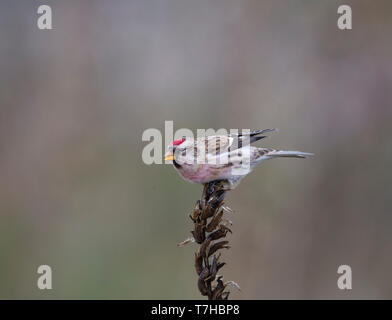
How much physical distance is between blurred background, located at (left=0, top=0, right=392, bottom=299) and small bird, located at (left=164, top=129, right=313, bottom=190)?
2.11 meters

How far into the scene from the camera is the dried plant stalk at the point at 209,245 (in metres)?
2.81

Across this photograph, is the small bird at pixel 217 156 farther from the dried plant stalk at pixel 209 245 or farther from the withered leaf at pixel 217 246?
the withered leaf at pixel 217 246

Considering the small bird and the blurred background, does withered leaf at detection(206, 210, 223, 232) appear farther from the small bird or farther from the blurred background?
the blurred background

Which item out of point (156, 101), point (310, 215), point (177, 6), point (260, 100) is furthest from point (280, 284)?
point (177, 6)

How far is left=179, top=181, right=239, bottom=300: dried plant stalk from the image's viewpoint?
2807mm

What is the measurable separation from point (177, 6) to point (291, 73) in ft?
6.11

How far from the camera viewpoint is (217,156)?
400 cm

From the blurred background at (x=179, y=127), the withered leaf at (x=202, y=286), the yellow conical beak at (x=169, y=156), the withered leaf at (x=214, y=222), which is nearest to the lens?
the withered leaf at (x=202, y=286)

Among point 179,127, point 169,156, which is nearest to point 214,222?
point 169,156

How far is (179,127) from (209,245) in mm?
3729

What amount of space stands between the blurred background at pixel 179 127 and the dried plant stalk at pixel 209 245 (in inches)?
126

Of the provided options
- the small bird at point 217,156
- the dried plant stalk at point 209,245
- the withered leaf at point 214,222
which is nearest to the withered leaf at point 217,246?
the dried plant stalk at point 209,245

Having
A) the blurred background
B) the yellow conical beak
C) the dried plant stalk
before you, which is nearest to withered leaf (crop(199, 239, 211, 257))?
the dried plant stalk

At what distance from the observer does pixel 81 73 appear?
23.0 feet
